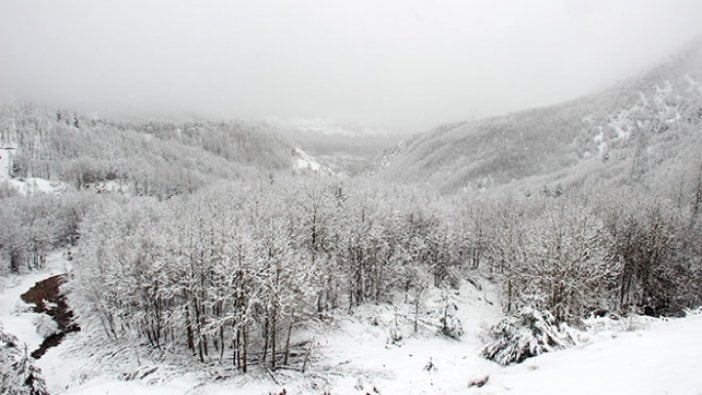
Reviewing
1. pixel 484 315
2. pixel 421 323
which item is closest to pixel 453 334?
pixel 421 323

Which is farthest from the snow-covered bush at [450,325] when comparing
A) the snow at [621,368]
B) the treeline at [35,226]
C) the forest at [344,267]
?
the treeline at [35,226]

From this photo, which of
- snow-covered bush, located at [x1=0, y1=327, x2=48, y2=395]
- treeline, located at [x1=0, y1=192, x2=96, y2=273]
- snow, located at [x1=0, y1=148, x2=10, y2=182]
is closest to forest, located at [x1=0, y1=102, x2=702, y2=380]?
treeline, located at [x1=0, y1=192, x2=96, y2=273]

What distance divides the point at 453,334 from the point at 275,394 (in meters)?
21.2

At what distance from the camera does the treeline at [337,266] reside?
33.8 meters

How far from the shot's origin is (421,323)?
1692 inches

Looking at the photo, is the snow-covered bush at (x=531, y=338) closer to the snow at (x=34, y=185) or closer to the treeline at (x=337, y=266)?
the treeline at (x=337, y=266)

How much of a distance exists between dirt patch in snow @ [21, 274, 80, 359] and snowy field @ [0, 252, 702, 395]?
69.2 inches

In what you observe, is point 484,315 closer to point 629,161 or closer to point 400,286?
point 400,286

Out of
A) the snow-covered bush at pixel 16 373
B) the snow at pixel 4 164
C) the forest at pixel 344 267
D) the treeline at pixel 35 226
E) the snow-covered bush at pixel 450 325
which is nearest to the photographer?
the snow-covered bush at pixel 16 373

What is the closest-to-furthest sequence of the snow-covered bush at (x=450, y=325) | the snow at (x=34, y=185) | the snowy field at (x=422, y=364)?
1. the snowy field at (x=422, y=364)
2. the snow-covered bush at (x=450, y=325)
3. the snow at (x=34, y=185)

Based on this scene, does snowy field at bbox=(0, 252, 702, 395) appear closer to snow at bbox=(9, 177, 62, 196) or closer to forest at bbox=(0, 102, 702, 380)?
forest at bbox=(0, 102, 702, 380)

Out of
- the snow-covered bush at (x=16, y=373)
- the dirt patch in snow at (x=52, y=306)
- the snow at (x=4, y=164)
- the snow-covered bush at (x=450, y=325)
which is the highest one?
the snow at (x=4, y=164)

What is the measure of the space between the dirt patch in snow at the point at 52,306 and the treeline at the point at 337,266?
13.5 ft

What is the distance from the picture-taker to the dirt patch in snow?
158ft
